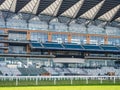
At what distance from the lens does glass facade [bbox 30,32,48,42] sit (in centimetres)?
7606

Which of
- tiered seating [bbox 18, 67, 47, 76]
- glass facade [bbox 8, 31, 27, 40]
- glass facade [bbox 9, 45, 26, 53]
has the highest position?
glass facade [bbox 8, 31, 27, 40]

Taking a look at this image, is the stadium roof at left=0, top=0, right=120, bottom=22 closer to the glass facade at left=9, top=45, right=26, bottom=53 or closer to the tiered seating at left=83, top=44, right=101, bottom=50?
the tiered seating at left=83, top=44, right=101, bottom=50

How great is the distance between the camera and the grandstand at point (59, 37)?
68375 mm

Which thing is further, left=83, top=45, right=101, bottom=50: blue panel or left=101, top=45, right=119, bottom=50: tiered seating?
left=101, top=45, right=119, bottom=50: tiered seating

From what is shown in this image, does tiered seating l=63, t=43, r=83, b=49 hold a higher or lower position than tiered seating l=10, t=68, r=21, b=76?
higher

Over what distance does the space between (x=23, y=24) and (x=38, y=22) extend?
375 centimetres

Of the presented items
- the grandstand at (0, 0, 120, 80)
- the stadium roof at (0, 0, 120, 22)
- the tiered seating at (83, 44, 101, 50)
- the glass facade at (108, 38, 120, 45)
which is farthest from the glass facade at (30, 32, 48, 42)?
the glass facade at (108, 38, 120, 45)

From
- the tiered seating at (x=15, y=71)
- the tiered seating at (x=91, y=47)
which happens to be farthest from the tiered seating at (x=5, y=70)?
the tiered seating at (x=91, y=47)

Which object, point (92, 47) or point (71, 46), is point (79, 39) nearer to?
point (92, 47)

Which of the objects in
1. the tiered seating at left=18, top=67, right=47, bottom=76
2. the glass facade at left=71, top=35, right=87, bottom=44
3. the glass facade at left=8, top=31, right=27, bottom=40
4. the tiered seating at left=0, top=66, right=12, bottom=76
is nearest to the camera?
the tiered seating at left=0, top=66, right=12, bottom=76

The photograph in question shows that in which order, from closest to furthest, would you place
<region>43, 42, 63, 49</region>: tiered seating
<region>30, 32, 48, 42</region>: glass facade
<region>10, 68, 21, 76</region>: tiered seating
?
<region>10, 68, 21, 76</region>: tiered seating
<region>43, 42, 63, 49</region>: tiered seating
<region>30, 32, 48, 42</region>: glass facade

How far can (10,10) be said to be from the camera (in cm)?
7094

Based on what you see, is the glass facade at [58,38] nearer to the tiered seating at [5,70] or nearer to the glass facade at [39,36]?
the glass facade at [39,36]

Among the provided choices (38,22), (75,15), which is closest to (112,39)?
(75,15)
